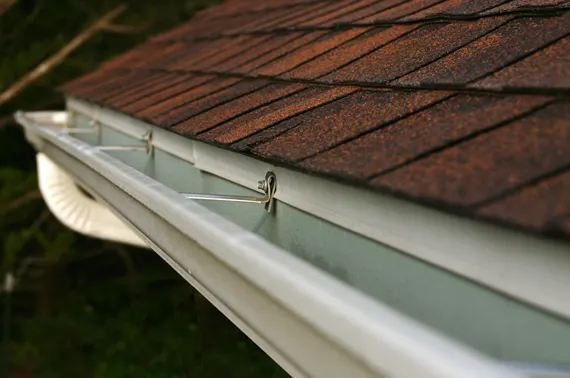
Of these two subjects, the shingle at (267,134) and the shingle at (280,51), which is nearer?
the shingle at (267,134)

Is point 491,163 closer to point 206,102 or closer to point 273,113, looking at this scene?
point 273,113

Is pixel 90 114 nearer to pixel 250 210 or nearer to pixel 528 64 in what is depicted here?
pixel 250 210

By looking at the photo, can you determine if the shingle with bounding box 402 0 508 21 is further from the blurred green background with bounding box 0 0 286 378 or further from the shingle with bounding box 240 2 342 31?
the blurred green background with bounding box 0 0 286 378

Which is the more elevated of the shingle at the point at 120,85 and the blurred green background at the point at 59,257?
the shingle at the point at 120,85

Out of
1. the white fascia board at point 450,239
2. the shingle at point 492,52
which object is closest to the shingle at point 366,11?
the shingle at point 492,52

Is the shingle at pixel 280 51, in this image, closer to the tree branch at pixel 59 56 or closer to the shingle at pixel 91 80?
the shingle at pixel 91 80

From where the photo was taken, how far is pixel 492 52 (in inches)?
55.5

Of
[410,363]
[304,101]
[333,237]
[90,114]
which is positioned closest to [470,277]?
[410,363]

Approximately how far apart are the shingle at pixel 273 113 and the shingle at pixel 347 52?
0.48 ft

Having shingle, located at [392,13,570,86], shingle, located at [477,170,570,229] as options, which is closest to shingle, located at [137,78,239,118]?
shingle, located at [392,13,570,86]

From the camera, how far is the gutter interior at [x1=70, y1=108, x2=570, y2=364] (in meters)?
0.93

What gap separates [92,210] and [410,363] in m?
3.50

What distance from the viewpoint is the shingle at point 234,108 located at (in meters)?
1.96

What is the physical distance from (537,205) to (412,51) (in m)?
0.94
